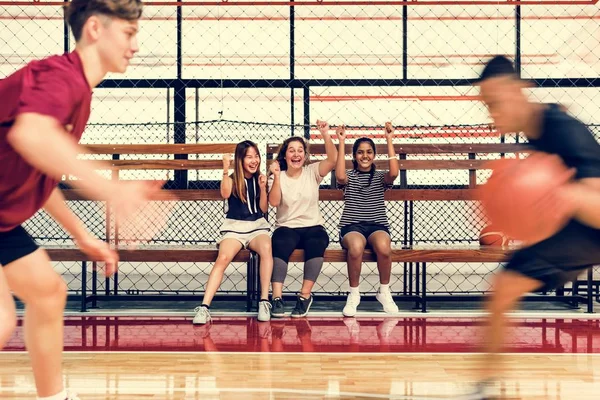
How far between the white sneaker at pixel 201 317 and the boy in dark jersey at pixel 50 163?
2075mm

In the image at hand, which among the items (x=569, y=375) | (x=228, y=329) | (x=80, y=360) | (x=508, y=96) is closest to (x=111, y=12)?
(x=508, y=96)

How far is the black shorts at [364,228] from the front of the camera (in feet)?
14.1

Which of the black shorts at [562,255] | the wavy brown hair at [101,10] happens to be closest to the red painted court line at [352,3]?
the black shorts at [562,255]

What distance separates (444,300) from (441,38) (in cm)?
339

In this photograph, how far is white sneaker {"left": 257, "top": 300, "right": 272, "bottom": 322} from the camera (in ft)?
13.4

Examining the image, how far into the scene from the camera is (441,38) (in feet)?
23.6

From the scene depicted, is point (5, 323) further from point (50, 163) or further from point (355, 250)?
point (355, 250)

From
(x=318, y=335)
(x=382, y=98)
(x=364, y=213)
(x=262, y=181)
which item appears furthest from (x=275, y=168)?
(x=382, y=98)

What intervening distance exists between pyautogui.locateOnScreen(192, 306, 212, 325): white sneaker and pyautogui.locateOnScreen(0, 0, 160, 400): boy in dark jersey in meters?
2.07

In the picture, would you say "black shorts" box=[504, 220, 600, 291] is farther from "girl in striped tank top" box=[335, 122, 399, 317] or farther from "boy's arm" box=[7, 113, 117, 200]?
"girl in striped tank top" box=[335, 122, 399, 317]

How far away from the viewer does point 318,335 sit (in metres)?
3.67

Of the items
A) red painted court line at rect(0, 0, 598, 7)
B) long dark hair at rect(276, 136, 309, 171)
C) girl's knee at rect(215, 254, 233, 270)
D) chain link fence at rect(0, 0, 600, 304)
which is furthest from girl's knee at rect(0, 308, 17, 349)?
chain link fence at rect(0, 0, 600, 304)

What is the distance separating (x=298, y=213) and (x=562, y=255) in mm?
2420

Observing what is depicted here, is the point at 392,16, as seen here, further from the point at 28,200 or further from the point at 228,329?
the point at 28,200
